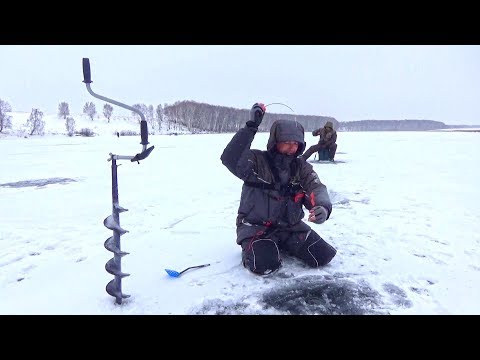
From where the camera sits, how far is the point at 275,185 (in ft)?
10.3

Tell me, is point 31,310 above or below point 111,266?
below

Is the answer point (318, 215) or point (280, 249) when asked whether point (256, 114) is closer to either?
point (318, 215)

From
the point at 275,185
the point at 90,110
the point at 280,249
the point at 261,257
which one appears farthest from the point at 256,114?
the point at 90,110

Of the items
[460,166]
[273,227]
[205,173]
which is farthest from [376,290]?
[460,166]

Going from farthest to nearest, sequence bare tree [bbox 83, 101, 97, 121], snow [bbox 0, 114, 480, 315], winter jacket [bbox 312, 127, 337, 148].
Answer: bare tree [bbox 83, 101, 97, 121] → winter jacket [bbox 312, 127, 337, 148] → snow [bbox 0, 114, 480, 315]

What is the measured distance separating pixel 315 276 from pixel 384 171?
25.4 feet

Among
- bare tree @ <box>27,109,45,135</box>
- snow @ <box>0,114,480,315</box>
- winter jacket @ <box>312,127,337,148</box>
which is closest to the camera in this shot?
snow @ <box>0,114,480,315</box>

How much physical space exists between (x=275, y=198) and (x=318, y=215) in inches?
18.9

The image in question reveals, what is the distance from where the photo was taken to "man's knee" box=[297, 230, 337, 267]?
10.0 ft

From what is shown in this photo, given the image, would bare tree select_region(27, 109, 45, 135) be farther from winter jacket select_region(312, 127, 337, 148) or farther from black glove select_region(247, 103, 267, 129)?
black glove select_region(247, 103, 267, 129)

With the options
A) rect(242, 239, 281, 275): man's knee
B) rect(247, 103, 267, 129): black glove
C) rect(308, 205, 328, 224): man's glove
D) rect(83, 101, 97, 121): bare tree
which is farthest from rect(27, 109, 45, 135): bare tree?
rect(308, 205, 328, 224): man's glove

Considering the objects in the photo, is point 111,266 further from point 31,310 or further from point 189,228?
point 189,228

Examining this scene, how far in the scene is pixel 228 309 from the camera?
2.39 metres

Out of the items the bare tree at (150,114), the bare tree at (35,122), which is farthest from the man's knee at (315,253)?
the bare tree at (150,114)
